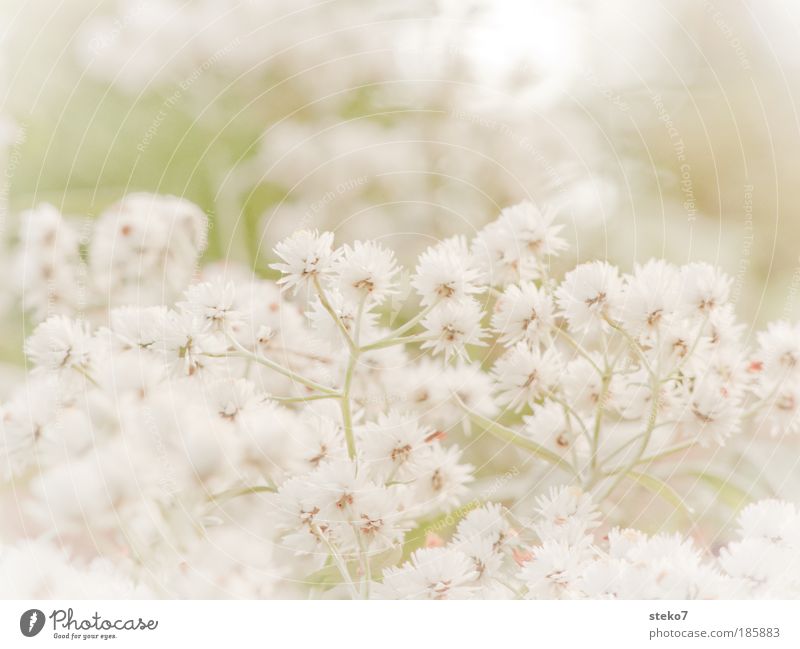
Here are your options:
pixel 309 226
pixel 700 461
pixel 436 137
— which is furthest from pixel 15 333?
pixel 700 461

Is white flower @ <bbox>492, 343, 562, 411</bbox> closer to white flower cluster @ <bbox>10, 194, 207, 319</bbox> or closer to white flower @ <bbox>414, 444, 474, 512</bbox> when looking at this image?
white flower @ <bbox>414, 444, 474, 512</bbox>

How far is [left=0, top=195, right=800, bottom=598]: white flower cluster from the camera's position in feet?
Answer: 1.28

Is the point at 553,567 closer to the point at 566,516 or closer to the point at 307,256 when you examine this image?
the point at 566,516

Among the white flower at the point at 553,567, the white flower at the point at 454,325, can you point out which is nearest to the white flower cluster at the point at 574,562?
the white flower at the point at 553,567

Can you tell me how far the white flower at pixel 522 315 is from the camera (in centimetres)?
40

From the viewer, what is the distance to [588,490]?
17.1 inches

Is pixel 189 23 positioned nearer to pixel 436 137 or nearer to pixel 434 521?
pixel 436 137

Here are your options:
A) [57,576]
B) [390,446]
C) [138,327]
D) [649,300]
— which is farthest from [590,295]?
[57,576]

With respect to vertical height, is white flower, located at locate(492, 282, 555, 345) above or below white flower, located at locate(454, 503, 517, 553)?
above

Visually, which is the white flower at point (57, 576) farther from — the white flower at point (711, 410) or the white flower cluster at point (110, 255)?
the white flower at point (711, 410)

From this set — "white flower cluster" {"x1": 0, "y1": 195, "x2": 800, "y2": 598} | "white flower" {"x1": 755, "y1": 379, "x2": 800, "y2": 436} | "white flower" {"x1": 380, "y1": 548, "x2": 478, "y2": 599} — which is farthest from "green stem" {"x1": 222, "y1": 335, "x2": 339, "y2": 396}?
"white flower" {"x1": 755, "y1": 379, "x2": 800, "y2": 436}

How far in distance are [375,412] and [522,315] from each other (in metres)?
0.10

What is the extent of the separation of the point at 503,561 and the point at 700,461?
0.17 meters

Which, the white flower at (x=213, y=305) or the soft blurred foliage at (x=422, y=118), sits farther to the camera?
the soft blurred foliage at (x=422, y=118)
